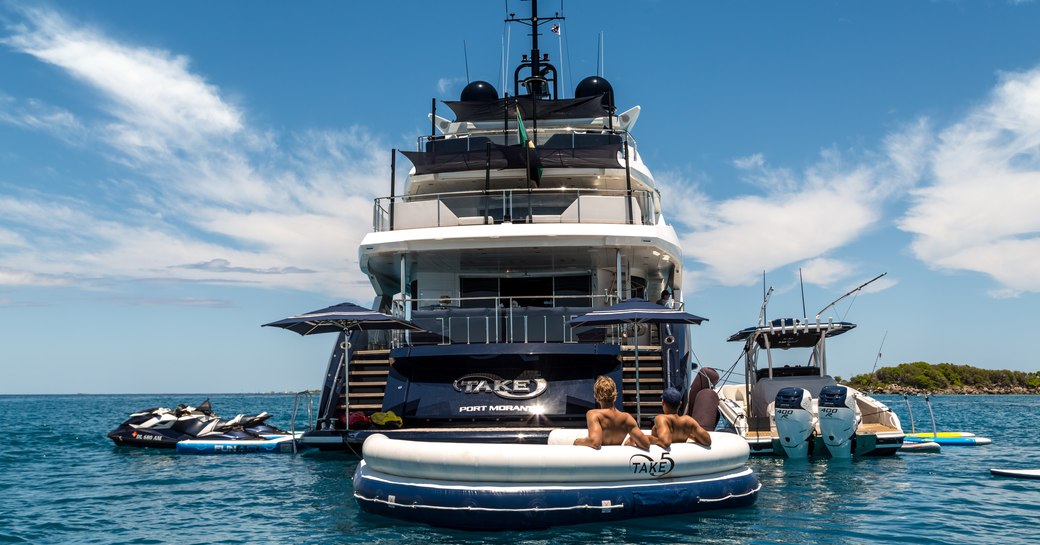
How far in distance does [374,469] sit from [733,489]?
4.17m

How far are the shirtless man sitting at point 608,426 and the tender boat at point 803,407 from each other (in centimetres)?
714

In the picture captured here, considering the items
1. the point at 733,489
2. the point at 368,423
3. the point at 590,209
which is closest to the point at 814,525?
the point at 733,489

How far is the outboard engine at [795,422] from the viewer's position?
1502cm

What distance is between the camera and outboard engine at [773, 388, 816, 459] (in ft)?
49.3

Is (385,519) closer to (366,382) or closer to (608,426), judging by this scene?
(608,426)

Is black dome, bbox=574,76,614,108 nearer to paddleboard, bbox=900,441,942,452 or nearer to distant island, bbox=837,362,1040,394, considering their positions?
paddleboard, bbox=900,441,942,452

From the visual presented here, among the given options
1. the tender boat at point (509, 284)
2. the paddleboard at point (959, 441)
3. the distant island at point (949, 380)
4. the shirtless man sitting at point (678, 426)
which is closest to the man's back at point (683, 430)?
the shirtless man sitting at point (678, 426)

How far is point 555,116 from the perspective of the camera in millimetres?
21875

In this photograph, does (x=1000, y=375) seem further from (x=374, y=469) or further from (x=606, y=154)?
(x=374, y=469)

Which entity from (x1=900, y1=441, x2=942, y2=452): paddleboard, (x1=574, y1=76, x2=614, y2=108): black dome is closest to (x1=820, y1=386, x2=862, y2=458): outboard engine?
(x1=900, y1=441, x2=942, y2=452): paddleboard

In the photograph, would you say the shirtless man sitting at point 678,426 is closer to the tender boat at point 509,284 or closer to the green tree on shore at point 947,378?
the tender boat at point 509,284

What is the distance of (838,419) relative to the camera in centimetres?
1496

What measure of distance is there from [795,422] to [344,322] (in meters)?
8.42

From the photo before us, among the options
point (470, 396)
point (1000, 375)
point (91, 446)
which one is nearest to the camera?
point (470, 396)
